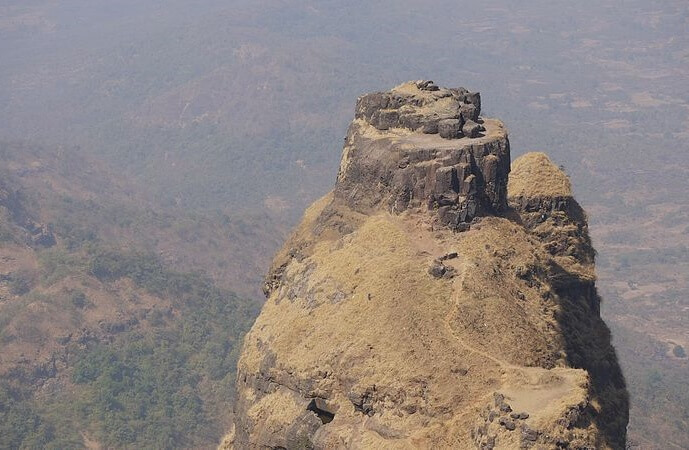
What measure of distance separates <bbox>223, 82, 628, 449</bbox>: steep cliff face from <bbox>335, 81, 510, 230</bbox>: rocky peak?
0.19ft

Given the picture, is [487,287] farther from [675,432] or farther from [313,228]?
[675,432]

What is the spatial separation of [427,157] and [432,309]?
20.5 ft

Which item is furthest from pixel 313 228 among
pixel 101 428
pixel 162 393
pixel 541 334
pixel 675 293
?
pixel 675 293

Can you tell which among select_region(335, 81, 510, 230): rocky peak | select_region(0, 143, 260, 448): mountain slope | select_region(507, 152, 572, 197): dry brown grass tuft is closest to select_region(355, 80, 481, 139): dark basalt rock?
select_region(335, 81, 510, 230): rocky peak

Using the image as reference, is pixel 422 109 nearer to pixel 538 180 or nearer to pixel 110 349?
pixel 538 180

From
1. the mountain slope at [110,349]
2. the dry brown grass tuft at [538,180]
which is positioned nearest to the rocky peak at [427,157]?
the dry brown grass tuft at [538,180]

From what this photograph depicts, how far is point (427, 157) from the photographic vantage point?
31.6 meters

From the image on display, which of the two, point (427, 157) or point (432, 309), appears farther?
point (427, 157)

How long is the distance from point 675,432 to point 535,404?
7526 centimetres

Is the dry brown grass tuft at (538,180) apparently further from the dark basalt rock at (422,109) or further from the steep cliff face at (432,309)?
the dark basalt rock at (422,109)

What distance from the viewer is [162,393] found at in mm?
116062

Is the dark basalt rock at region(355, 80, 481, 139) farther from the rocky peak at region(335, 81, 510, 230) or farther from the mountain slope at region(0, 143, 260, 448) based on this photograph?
the mountain slope at region(0, 143, 260, 448)

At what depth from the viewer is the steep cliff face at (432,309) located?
2486 cm

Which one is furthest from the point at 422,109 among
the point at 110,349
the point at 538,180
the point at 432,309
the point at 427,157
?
the point at 110,349
